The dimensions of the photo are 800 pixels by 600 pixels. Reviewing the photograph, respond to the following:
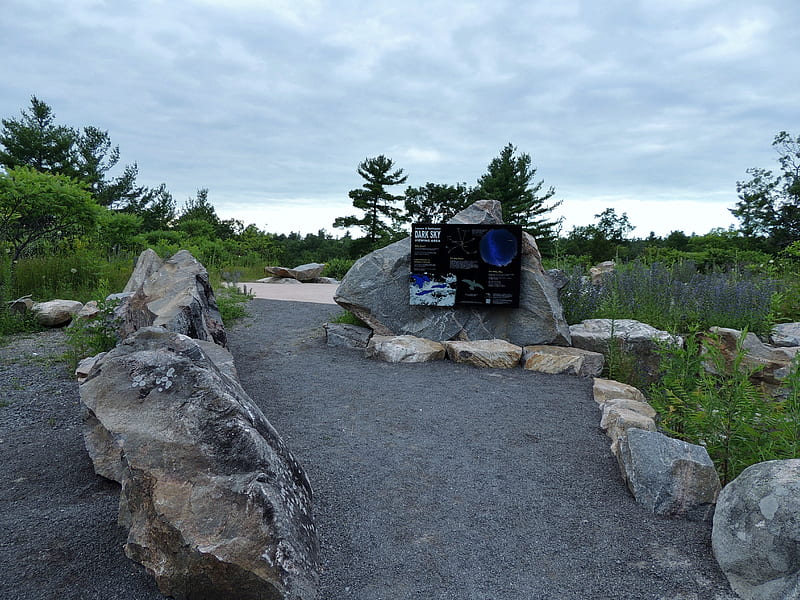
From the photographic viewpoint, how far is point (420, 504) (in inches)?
109

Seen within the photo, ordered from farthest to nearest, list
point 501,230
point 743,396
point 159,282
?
point 501,230 → point 159,282 → point 743,396

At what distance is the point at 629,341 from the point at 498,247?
6.12ft

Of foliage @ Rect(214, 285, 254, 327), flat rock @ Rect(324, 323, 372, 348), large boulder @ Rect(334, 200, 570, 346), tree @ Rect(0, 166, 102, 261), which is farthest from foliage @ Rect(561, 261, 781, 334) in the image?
tree @ Rect(0, 166, 102, 261)

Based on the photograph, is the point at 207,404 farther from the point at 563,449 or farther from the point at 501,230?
the point at 501,230

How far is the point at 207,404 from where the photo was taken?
7.36ft

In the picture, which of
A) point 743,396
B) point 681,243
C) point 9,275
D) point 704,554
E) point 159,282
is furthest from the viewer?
point 681,243

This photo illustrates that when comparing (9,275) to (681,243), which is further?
(681,243)

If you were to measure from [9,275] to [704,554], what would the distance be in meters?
10.0

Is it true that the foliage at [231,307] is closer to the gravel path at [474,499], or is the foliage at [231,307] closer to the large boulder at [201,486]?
the gravel path at [474,499]

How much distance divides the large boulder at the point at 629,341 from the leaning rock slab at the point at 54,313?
687 cm

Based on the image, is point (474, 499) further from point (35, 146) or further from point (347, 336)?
point (35, 146)

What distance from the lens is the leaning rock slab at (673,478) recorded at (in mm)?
2619

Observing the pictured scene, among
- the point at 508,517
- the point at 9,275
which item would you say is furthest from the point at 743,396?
the point at 9,275

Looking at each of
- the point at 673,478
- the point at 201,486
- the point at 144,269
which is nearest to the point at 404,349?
the point at 673,478
